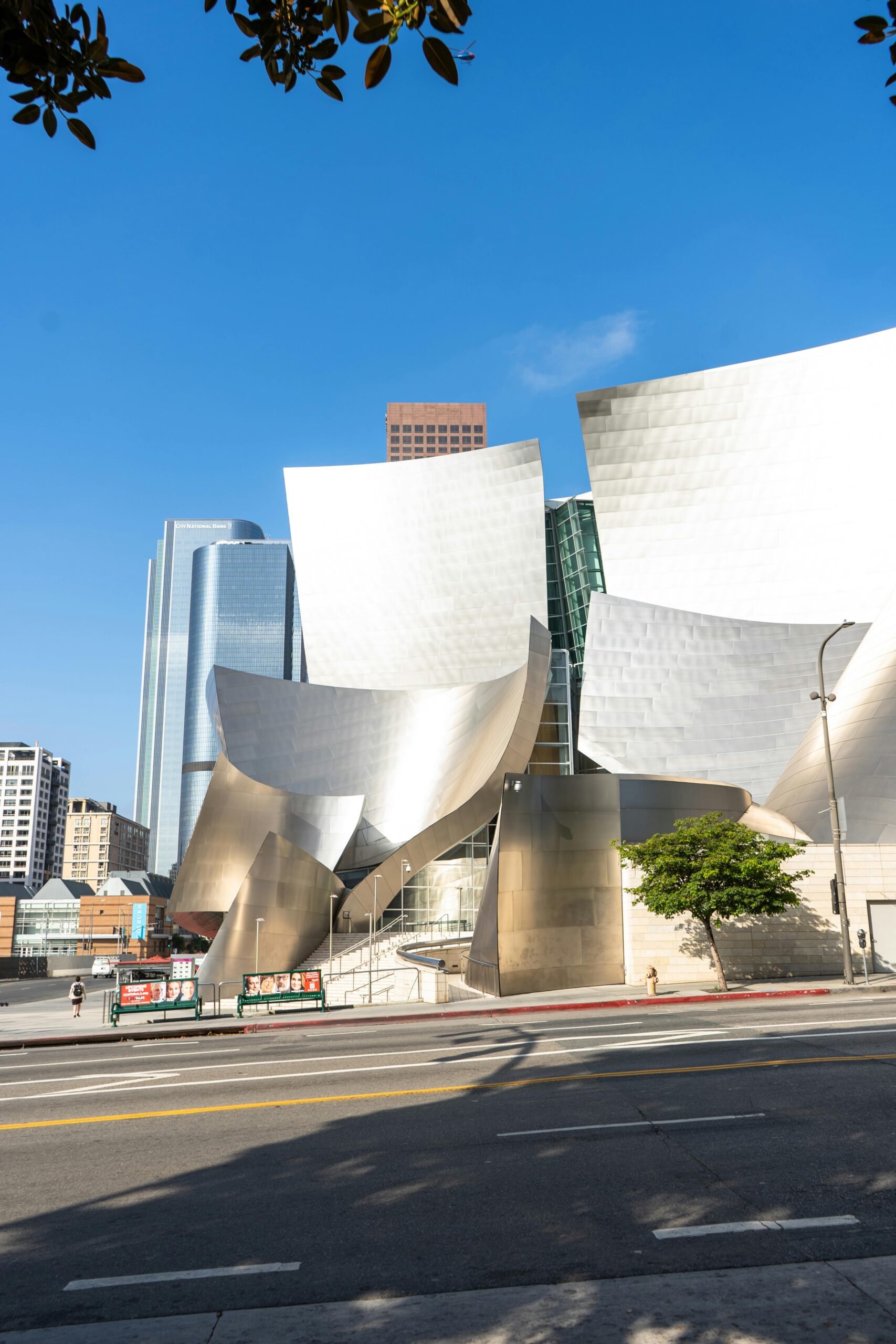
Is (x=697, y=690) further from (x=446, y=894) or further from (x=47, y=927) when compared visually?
(x=47, y=927)

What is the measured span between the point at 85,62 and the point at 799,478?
48.7m

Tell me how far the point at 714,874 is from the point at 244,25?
2193cm

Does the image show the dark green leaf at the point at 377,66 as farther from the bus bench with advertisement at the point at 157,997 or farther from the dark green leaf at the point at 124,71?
the bus bench with advertisement at the point at 157,997

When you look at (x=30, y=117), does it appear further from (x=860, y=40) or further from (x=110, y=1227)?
(x=110, y=1227)

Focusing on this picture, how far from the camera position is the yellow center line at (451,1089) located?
33.8ft

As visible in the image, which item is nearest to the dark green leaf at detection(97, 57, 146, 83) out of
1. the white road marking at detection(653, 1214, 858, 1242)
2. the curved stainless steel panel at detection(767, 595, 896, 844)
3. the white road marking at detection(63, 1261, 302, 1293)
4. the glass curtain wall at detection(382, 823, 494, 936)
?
the white road marking at detection(63, 1261, 302, 1293)

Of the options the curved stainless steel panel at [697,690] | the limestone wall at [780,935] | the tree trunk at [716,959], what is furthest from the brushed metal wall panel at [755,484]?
the tree trunk at [716,959]

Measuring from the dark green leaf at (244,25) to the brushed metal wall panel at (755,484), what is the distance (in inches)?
1751

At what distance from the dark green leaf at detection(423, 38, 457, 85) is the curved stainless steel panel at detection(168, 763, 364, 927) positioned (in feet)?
138

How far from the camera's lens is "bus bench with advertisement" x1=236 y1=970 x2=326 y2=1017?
984 inches

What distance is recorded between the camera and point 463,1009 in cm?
2203

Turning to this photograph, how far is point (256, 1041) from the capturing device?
17.9m

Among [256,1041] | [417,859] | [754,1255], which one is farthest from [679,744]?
[754,1255]

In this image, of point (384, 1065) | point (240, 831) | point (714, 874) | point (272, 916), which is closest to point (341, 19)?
point (384, 1065)
